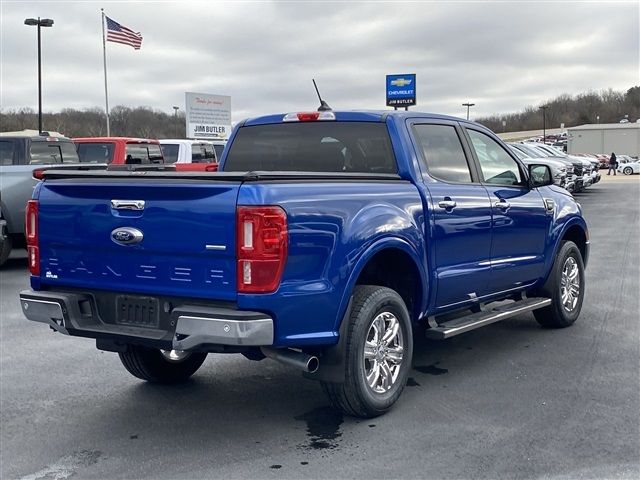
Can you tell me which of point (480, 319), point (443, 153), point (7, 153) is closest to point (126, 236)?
point (443, 153)

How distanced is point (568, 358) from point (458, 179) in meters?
1.81

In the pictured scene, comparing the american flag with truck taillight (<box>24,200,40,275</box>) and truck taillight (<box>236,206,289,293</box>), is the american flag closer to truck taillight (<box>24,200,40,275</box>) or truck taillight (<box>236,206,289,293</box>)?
truck taillight (<box>24,200,40,275</box>)

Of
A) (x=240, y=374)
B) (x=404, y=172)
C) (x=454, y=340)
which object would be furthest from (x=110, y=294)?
(x=454, y=340)

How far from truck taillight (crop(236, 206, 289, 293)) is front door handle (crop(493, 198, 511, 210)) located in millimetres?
2660

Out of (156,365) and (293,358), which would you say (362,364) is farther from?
(156,365)

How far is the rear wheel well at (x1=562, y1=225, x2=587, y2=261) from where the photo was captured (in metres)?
7.43

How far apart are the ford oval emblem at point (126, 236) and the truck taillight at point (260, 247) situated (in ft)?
2.21

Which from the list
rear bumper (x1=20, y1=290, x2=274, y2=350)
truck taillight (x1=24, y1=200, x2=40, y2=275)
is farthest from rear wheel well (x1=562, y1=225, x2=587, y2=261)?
truck taillight (x1=24, y1=200, x2=40, y2=275)

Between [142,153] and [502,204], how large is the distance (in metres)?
10.9

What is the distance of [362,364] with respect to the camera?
175 inches

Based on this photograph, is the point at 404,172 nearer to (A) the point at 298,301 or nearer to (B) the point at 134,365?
(A) the point at 298,301

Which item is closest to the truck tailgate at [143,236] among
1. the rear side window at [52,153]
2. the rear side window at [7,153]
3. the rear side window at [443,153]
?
the rear side window at [443,153]

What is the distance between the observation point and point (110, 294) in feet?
14.2

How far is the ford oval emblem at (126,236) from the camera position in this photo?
13.5 ft
